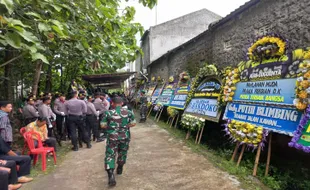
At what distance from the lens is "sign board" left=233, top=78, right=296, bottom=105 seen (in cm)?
363

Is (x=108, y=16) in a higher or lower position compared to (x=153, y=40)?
lower

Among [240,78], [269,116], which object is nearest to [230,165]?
[269,116]

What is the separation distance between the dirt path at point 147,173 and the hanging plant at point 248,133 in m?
0.75

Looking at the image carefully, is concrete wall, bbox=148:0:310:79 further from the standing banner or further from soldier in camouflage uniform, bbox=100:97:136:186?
soldier in camouflage uniform, bbox=100:97:136:186

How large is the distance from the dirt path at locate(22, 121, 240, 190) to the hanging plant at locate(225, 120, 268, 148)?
75 cm

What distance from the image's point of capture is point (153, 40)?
1839cm

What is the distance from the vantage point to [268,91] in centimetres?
409

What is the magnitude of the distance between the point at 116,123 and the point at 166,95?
6.85 m

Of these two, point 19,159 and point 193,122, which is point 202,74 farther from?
point 19,159

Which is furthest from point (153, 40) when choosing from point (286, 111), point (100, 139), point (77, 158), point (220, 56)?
point (286, 111)

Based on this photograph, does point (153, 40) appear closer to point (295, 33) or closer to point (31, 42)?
point (295, 33)

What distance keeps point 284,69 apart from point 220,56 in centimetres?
366

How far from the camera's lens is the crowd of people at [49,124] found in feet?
11.7

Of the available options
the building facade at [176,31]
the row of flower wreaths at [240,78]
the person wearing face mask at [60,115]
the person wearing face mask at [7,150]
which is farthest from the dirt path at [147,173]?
the building facade at [176,31]
